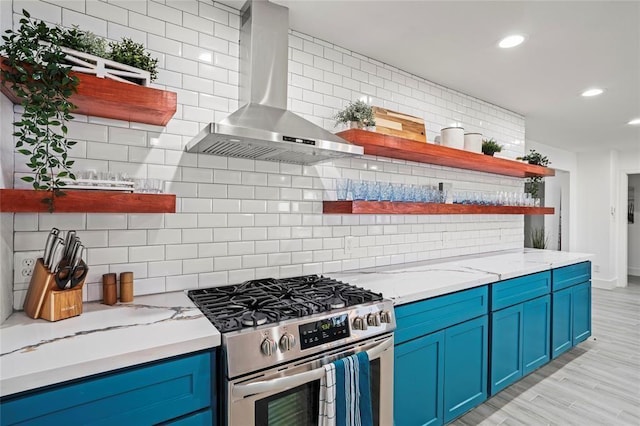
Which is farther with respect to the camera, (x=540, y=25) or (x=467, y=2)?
(x=540, y=25)

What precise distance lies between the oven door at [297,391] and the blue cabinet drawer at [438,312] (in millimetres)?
176

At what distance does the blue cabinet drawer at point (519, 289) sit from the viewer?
246 centimetres

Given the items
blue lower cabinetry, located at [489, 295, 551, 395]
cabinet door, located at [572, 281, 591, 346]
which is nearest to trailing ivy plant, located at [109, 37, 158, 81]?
blue lower cabinetry, located at [489, 295, 551, 395]

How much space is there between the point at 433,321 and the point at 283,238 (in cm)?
105

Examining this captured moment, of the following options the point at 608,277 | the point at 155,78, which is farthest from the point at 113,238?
the point at 608,277

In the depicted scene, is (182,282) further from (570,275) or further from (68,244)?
(570,275)

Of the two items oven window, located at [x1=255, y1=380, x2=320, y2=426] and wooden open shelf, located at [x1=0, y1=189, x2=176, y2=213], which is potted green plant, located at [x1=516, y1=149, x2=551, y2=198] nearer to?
oven window, located at [x1=255, y1=380, x2=320, y2=426]

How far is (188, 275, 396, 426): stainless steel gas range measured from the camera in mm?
1304

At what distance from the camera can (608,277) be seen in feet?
21.2

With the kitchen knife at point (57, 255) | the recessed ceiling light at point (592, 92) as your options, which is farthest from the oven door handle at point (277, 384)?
the recessed ceiling light at point (592, 92)

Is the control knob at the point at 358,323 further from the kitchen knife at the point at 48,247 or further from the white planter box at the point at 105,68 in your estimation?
the white planter box at the point at 105,68

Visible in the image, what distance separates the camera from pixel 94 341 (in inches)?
46.3

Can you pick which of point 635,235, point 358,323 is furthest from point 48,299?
point 635,235

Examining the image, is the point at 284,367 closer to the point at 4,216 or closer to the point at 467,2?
the point at 4,216
